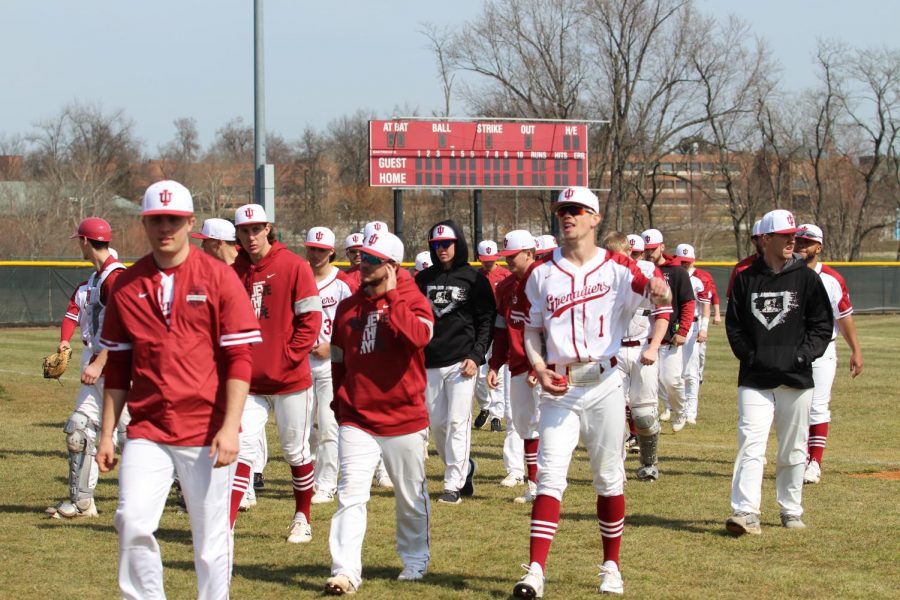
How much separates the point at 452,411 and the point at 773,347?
8.72 feet

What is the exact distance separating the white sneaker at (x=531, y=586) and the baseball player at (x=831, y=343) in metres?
3.87

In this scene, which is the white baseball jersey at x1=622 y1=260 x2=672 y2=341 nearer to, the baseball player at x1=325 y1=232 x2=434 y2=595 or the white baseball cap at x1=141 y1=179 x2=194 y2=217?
the baseball player at x1=325 y1=232 x2=434 y2=595

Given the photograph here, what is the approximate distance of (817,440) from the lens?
34.8ft

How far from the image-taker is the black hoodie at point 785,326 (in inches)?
319

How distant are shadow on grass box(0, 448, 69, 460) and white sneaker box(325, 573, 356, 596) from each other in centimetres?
668

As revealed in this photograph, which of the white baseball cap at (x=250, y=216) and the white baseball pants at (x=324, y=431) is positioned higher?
the white baseball cap at (x=250, y=216)

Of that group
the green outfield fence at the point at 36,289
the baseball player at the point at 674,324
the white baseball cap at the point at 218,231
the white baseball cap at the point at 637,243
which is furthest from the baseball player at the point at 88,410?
the green outfield fence at the point at 36,289

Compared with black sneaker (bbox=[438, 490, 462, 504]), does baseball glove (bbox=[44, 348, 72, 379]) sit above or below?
above

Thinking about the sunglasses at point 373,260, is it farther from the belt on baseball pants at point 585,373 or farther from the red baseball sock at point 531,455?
the red baseball sock at point 531,455

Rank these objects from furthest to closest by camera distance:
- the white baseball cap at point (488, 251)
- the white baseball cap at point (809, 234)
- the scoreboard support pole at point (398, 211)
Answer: the scoreboard support pole at point (398, 211)
the white baseball cap at point (488, 251)
the white baseball cap at point (809, 234)

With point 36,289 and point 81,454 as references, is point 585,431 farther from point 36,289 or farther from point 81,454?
point 36,289

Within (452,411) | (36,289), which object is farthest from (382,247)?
(36,289)

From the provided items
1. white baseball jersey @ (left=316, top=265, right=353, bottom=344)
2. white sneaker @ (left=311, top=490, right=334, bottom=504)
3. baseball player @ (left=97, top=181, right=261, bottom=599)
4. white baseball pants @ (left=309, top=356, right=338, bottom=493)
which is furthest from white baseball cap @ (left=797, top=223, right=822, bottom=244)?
baseball player @ (left=97, top=181, right=261, bottom=599)

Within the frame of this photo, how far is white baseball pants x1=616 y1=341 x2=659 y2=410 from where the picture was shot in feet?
35.1
